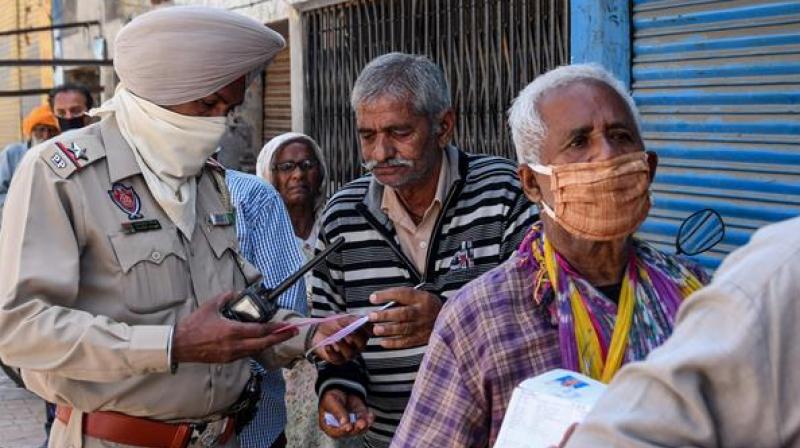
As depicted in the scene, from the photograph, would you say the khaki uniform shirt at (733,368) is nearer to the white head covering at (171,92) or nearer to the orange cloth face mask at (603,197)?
the orange cloth face mask at (603,197)

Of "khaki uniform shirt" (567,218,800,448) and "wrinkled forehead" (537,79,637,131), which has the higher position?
"wrinkled forehead" (537,79,637,131)

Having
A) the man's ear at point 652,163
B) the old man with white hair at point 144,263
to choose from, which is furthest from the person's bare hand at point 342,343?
the man's ear at point 652,163

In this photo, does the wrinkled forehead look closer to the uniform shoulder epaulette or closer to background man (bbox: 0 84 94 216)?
the uniform shoulder epaulette

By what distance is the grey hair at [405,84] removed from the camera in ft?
9.82

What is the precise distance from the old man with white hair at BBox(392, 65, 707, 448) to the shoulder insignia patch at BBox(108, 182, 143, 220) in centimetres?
97

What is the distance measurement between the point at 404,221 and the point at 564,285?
1018 millimetres

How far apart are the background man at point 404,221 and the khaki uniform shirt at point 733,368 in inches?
71.1

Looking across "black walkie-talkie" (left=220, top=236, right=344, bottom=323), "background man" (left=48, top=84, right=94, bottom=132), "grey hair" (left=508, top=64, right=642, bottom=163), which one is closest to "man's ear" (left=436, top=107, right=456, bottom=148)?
"black walkie-talkie" (left=220, top=236, right=344, bottom=323)

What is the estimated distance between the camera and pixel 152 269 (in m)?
2.61

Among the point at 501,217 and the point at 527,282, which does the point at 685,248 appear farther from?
the point at 527,282

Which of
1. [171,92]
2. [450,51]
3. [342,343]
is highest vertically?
[450,51]

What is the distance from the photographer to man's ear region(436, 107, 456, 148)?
3070 millimetres

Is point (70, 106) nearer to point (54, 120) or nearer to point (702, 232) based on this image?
point (54, 120)

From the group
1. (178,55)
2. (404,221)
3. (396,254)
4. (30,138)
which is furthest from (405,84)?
(30,138)
